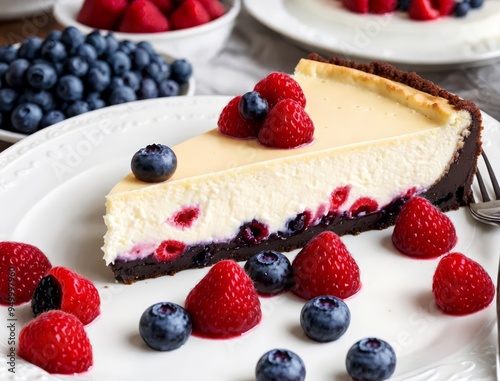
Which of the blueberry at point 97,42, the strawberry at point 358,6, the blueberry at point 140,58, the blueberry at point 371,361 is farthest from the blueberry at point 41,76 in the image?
the blueberry at point 371,361

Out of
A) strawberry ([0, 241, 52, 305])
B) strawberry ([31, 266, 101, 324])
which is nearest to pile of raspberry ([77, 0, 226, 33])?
strawberry ([0, 241, 52, 305])

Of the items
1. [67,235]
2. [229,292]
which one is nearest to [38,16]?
[67,235]

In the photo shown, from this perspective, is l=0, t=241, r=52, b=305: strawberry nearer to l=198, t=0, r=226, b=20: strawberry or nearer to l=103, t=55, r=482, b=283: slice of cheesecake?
l=103, t=55, r=482, b=283: slice of cheesecake

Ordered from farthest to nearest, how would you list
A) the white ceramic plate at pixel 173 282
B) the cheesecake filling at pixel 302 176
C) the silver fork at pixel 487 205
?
the silver fork at pixel 487 205
the cheesecake filling at pixel 302 176
the white ceramic plate at pixel 173 282

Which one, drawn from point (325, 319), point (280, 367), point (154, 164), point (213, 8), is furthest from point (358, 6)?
point (280, 367)

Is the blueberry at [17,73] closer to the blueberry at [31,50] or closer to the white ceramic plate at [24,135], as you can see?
the blueberry at [31,50]

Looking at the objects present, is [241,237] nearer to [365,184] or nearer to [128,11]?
[365,184]

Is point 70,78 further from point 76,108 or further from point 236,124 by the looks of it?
point 236,124
